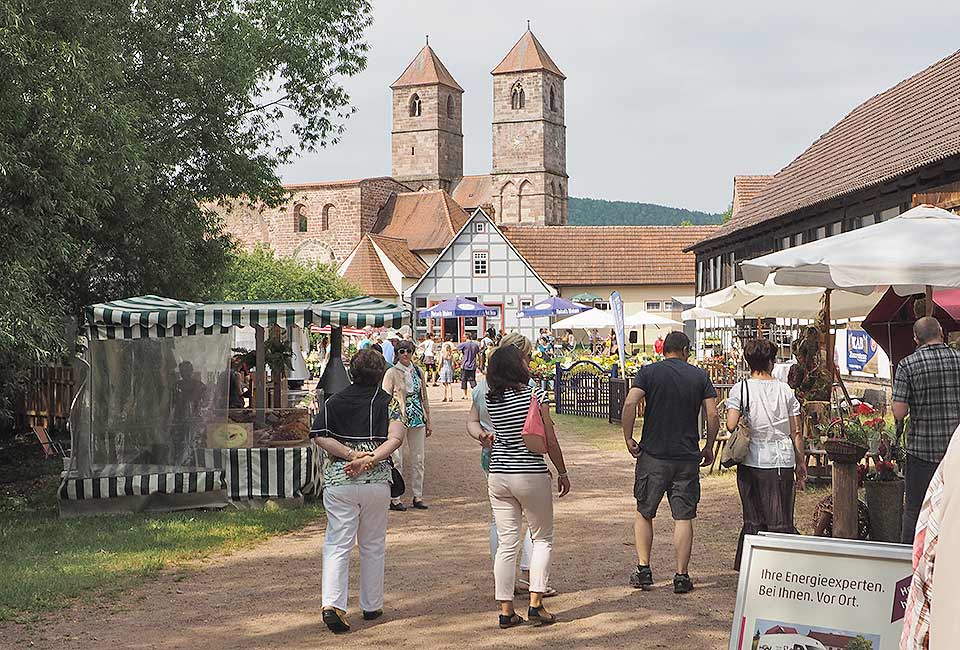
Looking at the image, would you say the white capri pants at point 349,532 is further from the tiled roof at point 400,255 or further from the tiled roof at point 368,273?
the tiled roof at point 400,255

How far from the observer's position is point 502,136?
4099 inches

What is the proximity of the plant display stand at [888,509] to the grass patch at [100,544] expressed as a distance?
17.4 ft

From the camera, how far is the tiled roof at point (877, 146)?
2202 centimetres

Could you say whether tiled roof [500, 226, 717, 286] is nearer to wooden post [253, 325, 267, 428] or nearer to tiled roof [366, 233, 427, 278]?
tiled roof [366, 233, 427, 278]

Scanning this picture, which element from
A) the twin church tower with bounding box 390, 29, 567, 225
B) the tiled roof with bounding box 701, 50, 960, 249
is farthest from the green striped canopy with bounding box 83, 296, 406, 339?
the twin church tower with bounding box 390, 29, 567, 225

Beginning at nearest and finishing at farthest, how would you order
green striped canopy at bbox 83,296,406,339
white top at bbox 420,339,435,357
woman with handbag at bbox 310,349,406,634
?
woman with handbag at bbox 310,349,406,634, green striped canopy at bbox 83,296,406,339, white top at bbox 420,339,435,357

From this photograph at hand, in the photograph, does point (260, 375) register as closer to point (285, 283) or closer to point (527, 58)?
point (285, 283)

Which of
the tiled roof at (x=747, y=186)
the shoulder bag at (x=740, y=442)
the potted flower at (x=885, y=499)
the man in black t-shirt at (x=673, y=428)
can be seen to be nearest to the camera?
the man in black t-shirt at (x=673, y=428)

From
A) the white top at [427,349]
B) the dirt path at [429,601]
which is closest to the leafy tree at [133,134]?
the dirt path at [429,601]

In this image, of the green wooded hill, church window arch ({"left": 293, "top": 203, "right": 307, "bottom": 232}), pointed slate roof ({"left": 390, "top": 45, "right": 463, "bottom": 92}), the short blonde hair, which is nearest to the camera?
the short blonde hair

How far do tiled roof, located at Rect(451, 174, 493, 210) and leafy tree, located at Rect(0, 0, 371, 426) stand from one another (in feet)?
272

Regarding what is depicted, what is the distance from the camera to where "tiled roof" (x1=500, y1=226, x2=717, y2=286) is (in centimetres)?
6066

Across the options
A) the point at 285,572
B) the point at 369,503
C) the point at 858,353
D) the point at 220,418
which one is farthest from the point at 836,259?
the point at 858,353

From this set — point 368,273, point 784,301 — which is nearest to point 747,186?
point 368,273
